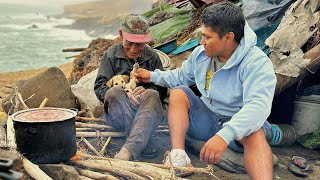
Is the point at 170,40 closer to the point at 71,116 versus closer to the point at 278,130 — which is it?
the point at 278,130

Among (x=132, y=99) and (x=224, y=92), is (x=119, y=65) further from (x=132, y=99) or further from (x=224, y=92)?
(x=224, y=92)

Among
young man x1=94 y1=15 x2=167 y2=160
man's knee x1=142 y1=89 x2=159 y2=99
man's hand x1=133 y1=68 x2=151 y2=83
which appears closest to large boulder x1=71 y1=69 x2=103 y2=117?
young man x1=94 y1=15 x2=167 y2=160

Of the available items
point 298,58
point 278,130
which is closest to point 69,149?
point 278,130

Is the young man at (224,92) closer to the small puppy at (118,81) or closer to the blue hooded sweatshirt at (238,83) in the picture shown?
the blue hooded sweatshirt at (238,83)

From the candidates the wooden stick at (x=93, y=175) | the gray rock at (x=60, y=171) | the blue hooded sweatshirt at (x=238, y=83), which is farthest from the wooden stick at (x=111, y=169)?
the blue hooded sweatshirt at (x=238, y=83)

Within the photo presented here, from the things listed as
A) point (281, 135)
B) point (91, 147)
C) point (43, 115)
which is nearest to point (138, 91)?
point (91, 147)

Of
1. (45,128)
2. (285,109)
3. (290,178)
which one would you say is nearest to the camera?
(45,128)

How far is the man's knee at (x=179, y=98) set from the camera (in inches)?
162

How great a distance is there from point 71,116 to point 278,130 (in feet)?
9.36

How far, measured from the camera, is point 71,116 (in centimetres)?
341

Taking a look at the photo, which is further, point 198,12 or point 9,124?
point 198,12

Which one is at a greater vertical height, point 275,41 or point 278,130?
point 275,41

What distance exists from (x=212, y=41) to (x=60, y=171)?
6.05 feet

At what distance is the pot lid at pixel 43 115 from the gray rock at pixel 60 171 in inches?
15.2
